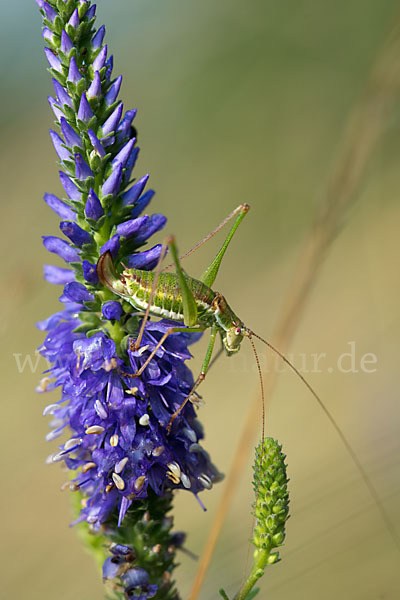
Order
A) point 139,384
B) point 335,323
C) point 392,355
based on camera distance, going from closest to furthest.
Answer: point 139,384, point 392,355, point 335,323

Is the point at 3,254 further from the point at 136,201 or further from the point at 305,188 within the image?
the point at 136,201

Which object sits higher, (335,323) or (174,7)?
(174,7)

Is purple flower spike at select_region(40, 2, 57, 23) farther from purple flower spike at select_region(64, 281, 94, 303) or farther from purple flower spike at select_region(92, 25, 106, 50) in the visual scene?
purple flower spike at select_region(64, 281, 94, 303)

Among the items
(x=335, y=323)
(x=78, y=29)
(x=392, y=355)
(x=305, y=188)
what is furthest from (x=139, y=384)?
(x=305, y=188)

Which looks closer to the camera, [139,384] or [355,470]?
[139,384]

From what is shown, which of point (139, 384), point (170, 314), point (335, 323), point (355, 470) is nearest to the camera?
point (139, 384)
